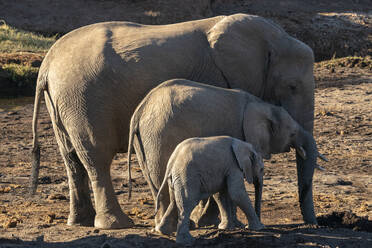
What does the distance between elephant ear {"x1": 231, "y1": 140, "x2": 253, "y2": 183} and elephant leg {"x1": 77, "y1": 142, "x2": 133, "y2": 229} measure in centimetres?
169

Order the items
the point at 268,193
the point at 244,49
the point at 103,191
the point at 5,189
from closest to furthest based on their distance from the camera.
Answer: the point at 244,49
the point at 103,191
the point at 268,193
the point at 5,189

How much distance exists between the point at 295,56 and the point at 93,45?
209 cm

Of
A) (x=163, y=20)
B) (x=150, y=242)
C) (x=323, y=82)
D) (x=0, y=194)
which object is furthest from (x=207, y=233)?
(x=163, y=20)

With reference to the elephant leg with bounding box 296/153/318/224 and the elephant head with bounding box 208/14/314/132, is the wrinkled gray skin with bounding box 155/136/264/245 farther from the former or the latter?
the elephant head with bounding box 208/14/314/132

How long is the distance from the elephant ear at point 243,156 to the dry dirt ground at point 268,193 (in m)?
0.55

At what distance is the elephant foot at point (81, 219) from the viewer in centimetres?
885

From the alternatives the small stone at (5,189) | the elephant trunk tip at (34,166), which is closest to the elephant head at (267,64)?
the elephant trunk tip at (34,166)

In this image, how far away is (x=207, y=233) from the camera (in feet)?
24.4

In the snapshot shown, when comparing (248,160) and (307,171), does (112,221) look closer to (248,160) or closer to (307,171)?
(248,160)

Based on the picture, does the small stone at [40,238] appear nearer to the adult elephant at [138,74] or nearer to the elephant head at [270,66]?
the adult elephant at [138,74]

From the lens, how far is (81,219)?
8.90 meters

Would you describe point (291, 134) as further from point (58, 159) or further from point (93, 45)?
point (58, 159)

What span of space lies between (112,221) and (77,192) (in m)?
0.68

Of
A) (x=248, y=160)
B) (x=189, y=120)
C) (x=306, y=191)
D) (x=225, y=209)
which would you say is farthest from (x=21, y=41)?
(x=248, y=160)
